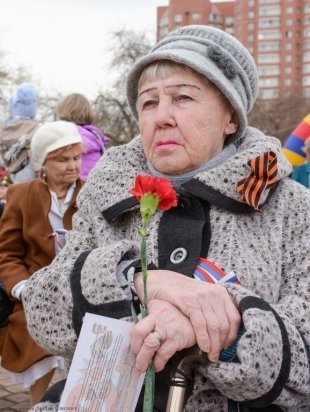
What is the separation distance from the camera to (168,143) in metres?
1.84

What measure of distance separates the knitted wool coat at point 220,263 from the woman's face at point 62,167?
6.69 ft

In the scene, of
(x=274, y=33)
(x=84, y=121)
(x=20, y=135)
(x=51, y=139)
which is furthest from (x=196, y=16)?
(x=51, y=139)

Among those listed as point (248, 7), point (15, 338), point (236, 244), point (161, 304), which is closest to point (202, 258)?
point (236, 244)

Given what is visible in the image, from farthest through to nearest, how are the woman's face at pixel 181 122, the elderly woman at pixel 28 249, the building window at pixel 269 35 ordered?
the building window at pixel 269 35 → the elderly woman at pixel 28 249 → the woman's face at pixel 181 122

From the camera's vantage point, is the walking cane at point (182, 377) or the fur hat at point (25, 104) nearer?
the walking cane at point (182, 377)

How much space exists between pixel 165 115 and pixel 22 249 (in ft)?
7.18

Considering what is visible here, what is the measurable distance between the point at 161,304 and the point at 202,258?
276 mm

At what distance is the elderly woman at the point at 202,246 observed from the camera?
1.46 metres

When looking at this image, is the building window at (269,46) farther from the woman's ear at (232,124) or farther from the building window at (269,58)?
the woman's ear at (232,124)

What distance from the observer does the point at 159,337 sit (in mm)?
1404

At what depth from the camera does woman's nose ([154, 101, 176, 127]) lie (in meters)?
1.82

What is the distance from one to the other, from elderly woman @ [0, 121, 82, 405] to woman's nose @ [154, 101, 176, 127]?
198 centimetres

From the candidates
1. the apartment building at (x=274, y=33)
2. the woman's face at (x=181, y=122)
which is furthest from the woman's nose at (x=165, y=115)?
the apartment building at (x=274, y=33)

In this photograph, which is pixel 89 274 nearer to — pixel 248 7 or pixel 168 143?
pixel 168 143
